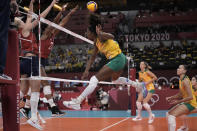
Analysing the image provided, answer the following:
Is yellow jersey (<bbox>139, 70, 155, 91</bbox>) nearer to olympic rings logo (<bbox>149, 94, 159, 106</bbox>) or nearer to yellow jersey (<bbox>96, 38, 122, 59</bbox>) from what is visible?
olympic rings logo (<bbox>149, 94, 159, 106</bbox>)

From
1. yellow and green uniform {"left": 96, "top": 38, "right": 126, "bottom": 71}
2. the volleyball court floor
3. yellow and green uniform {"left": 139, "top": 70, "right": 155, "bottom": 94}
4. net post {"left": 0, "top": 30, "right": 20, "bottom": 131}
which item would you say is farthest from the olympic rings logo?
net post {"left": 0, "top": 30, "right": 20, "bottom": 131}

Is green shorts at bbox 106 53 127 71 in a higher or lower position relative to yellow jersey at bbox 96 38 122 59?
lower

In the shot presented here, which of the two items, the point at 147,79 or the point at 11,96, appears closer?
the point at 11,96

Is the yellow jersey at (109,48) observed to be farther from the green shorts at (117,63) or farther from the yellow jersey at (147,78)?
the yellow jersey at (147,78)

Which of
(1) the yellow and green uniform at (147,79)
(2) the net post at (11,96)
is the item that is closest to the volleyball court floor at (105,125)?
(1) the yellow and green uniform at (147,79)

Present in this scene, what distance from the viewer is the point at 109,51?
4.95 meters

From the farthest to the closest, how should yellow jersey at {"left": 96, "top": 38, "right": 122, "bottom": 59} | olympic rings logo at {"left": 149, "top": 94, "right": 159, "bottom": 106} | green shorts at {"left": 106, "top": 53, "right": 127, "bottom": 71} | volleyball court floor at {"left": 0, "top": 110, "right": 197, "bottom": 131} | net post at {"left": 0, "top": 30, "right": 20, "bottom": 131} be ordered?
olympic rings logo at {"left": 149, "top": 94, "right": 159, "bottom": 106}, volleyball court floor at {"left": 0, "top": 110, "right": 197, "bottom": 131}, yellow jersey at {"left": 96, "top": 38, "right": 122, "bottom": 59}, green shorts at {"left": 106, "top": 53, "right": 127, "bottom": 71}, net post at {"left": 0, "top": 30, "right": 20, "bottom": 131}

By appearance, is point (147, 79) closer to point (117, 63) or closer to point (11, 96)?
point (117, 63)

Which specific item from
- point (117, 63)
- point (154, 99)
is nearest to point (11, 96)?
point (117, 63)

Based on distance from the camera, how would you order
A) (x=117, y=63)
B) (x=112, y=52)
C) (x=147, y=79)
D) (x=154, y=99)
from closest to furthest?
1. (x=117, y=63)
2. (x=112, y=52)
3. (x=147, y=79)
4. (x=154, y=99)

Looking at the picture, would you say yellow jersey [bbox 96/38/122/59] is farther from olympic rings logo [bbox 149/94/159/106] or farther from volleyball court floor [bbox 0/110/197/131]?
olympic rings logo [bbox 149/94/159/106]

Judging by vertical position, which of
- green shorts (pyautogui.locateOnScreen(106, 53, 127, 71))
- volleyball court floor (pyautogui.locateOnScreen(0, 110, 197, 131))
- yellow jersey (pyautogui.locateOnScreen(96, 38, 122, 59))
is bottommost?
volleyball court floor (pyautogui.locateOnScreen(0, 110, 197, 131))

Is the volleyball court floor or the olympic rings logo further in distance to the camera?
the olympic rings logo

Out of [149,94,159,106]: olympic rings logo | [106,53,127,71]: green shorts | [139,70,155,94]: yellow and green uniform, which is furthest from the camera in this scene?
[149,94,159,106]: olympic rings logo
